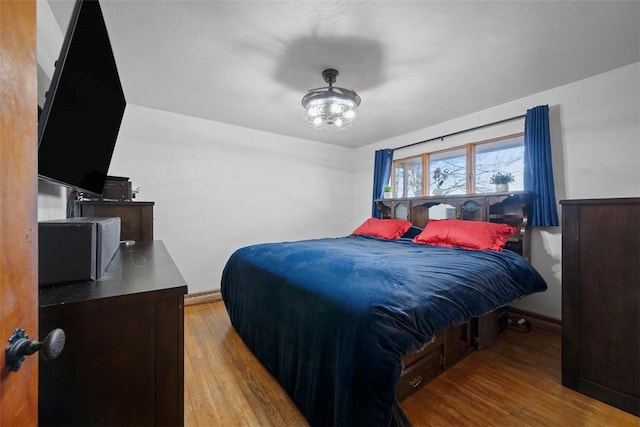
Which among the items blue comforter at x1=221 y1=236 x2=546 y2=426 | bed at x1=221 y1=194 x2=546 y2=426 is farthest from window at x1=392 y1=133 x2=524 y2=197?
blue comforter at x1=221 y1=236 x2=546 y2=426

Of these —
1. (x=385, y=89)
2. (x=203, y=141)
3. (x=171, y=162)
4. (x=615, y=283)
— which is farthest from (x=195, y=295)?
(x=615, y=283)

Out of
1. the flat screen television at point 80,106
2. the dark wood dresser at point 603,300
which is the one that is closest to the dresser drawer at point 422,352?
the dark wood dresser at point 603,300

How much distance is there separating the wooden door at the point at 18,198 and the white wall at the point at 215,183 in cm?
285

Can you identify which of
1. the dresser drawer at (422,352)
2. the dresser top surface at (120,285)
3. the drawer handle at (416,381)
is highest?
the dresser top surface at (120,285)

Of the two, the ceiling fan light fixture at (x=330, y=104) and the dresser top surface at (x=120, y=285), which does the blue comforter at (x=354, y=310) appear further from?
the ceiling fan light fixture at (x=330, y=104)

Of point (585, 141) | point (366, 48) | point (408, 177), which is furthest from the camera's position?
point (408, 177)

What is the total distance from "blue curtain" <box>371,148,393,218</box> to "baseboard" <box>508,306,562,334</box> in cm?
204

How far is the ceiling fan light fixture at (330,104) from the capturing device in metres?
2.10

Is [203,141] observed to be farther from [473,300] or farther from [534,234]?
[534,234]

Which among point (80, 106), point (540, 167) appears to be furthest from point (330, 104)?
point (540, 167)

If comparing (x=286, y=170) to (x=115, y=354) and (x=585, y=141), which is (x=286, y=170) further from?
(x=115, y=354)

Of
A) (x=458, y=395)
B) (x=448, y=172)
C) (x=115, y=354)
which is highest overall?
(x=448, y=172)

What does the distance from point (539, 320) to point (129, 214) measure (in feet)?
12.7

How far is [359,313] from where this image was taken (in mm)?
1175
